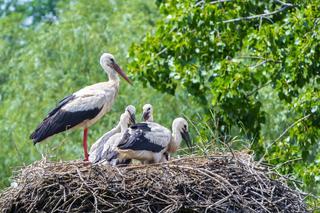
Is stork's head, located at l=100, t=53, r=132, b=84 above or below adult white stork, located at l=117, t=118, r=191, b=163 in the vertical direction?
above

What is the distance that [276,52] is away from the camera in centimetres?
1977

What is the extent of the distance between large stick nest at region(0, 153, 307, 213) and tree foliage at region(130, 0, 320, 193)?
4435 millimetres

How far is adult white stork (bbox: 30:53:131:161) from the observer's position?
52.3ft

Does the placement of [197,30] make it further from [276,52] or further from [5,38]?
[5,38]

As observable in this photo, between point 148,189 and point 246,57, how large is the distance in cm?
632

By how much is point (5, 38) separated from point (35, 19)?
37.1ft

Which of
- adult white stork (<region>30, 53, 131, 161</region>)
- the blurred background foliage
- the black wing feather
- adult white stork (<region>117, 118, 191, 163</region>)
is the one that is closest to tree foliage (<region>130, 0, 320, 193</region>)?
the blurred background foliage

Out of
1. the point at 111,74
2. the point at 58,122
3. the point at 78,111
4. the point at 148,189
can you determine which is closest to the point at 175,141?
the point at 78,111

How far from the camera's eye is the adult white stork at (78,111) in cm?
1595

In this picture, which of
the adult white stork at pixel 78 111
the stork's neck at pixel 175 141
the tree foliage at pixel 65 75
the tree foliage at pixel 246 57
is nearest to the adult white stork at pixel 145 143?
the stork's neck at pixel 175 141

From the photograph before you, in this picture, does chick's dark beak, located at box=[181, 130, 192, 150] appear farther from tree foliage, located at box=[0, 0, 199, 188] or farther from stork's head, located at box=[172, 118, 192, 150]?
tree foliage, located at box=[0, 0, 199, 188]

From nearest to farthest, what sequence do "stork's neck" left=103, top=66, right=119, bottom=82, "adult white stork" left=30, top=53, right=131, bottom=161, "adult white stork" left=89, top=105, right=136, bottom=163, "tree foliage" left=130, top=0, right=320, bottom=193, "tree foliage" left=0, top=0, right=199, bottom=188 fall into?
"adult white stork" left=89, top=105, right=136, bottom=163 < "adult white stork" left=30, top=53, right=131, bottom=161 < "stork's neck" left=103, top=66, right=119, bottom=82 < "tree foliage" left=130, top=0, right=320, bottom=193 < "tree foliage" left=0, top=0, right=199, bottom=188

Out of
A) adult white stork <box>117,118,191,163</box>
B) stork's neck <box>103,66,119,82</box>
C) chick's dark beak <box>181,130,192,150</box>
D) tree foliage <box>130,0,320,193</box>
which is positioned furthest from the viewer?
tree foliage <box>130,0,320,193</box>

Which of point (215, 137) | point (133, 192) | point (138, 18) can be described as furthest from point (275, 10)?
point (138, 18)
